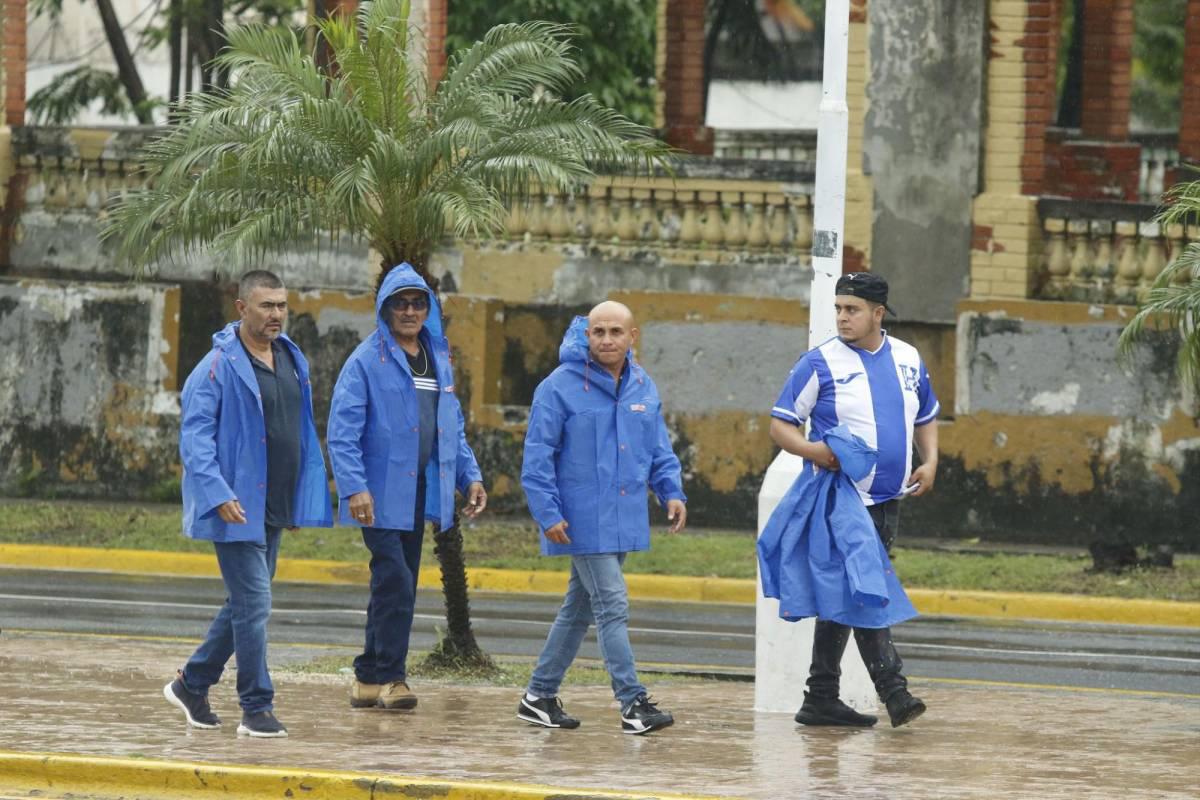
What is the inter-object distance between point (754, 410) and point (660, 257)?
187 cm

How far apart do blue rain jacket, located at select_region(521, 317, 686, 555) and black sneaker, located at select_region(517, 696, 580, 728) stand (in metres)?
0.64

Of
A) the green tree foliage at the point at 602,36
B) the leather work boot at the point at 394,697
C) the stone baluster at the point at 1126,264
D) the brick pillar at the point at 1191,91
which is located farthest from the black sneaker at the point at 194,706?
the green tree foliage at the point at 602,36

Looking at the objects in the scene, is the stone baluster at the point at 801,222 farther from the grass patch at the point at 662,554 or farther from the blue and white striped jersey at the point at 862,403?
the blue and white striped jersey at the point at 862,403

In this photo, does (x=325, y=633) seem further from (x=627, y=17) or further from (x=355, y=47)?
(x=627, y=17)

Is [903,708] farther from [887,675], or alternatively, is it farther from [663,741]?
[663,741]

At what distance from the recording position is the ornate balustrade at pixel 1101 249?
65.5ft

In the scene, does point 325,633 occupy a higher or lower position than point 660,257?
lower

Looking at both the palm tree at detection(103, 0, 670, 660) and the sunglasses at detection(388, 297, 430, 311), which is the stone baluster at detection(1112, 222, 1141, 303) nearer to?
the palm tree at detection(103, 0, 670, 660)

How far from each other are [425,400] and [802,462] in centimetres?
171

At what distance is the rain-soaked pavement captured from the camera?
8469mm

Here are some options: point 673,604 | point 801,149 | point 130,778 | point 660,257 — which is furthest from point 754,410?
point 801,149

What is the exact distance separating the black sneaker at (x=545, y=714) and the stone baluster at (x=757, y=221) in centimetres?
1206

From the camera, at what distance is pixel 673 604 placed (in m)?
17.4

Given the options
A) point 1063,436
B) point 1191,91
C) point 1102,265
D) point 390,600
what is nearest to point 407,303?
point 390,600
